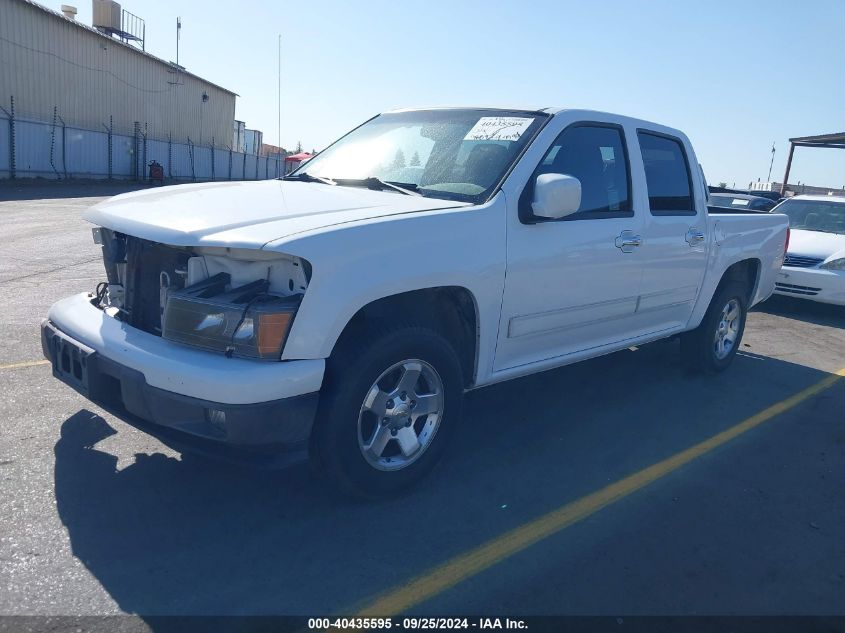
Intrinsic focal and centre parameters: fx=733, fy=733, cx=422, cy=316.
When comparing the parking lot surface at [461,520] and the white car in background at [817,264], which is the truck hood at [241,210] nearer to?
the parking lot surface at [461,520]

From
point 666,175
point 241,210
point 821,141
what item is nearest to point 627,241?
point 666,175

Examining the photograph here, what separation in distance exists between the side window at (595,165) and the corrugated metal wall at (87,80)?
26.4 m

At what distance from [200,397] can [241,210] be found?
3.15ft

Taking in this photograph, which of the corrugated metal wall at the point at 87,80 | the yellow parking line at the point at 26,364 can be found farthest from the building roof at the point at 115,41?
the yellow parking line at the point at 26,364

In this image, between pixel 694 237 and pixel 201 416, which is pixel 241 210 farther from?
pixel 694 237

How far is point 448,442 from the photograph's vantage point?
3.83 m

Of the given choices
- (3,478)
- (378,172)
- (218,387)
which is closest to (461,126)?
(378,172)

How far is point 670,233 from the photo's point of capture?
203 inches

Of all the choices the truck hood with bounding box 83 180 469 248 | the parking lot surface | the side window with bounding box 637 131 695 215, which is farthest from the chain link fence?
the side window with bounding box 637 131 695 215

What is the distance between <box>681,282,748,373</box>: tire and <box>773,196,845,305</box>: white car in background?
3.53 metres

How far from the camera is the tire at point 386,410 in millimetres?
3242

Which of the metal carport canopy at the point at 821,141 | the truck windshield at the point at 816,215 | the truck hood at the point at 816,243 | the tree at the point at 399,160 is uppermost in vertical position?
the metal carport canopy at the point at 821,141

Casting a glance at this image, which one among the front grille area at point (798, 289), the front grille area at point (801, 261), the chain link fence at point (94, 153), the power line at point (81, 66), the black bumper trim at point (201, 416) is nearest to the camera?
the black bumper trim at point (201, 416)

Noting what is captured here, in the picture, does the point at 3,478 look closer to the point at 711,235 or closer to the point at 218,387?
the point at 218,387
